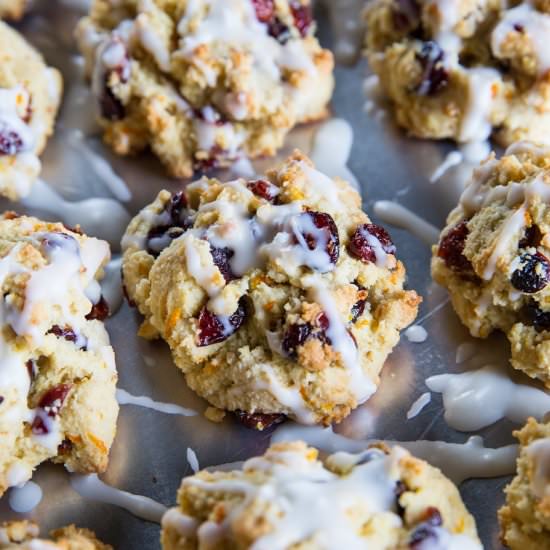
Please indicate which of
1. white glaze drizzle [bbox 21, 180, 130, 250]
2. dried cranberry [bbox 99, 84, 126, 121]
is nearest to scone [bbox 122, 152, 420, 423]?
white glaze drizzle [bbox 21, 180, 130, 250]

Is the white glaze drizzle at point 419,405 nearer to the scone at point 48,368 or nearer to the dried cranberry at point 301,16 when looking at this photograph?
the scone at point 48,368

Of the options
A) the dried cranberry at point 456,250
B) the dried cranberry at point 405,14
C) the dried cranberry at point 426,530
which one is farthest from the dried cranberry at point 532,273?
the dried cranberry at point 405,14

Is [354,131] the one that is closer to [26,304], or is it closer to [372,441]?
[372,441]

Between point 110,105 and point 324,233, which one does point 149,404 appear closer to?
point 324,233

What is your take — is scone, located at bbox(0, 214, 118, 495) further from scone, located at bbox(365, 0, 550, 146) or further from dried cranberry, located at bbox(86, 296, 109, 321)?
scone, located at bbox(365, 0, 550, 146)

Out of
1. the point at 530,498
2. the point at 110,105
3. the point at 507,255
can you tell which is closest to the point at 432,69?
the point at 507,255
